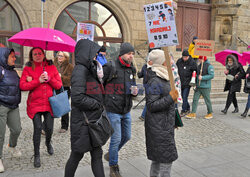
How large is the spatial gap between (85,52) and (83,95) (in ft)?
1.55

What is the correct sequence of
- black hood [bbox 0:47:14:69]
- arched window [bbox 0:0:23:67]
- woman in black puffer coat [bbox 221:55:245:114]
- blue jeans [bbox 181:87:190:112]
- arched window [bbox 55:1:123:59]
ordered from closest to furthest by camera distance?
1. black hood [bbox 0:47:14:69]
2. blue jeans [bbox 181:87:190:112]
3. woman in black puffer coat [bbox 221:55:245:114]
4. arched window [bbox 0:0:23:67]
5. arched window [bbox 55:1:123:59]

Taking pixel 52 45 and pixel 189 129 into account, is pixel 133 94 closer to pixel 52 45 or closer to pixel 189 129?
pixel 52 45

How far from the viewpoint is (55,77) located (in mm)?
4355

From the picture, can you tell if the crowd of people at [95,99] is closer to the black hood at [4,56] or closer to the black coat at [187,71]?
the black hood at [4,56]

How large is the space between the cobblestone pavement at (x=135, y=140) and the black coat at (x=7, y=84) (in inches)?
39.4

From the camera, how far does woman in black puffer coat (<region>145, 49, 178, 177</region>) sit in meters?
2.99

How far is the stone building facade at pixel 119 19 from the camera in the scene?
1164 centimetres

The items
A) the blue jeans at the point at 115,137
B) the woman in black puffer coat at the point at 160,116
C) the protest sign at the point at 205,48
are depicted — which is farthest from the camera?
the protest sign at the point at 205,48

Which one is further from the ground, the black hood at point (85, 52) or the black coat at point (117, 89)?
the black hood at point (85, 52)

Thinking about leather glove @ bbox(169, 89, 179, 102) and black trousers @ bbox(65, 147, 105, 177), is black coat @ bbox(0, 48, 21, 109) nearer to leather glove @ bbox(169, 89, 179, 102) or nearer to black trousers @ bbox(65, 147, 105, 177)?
black trousers @ bbox(65, 147, 105, 177)

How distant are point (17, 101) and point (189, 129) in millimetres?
4093

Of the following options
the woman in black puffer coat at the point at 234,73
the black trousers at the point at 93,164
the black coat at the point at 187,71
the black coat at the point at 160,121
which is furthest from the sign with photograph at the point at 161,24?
the woman in black puffer coat at the point at 234,73

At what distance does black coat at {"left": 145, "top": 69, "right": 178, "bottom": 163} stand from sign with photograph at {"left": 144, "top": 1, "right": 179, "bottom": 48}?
0.46 m

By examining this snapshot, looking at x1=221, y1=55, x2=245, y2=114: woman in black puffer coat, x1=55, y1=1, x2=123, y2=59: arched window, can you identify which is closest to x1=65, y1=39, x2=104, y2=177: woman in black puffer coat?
x1=221, y1=55, x2=245, y2=114: woman in black puffer coat
